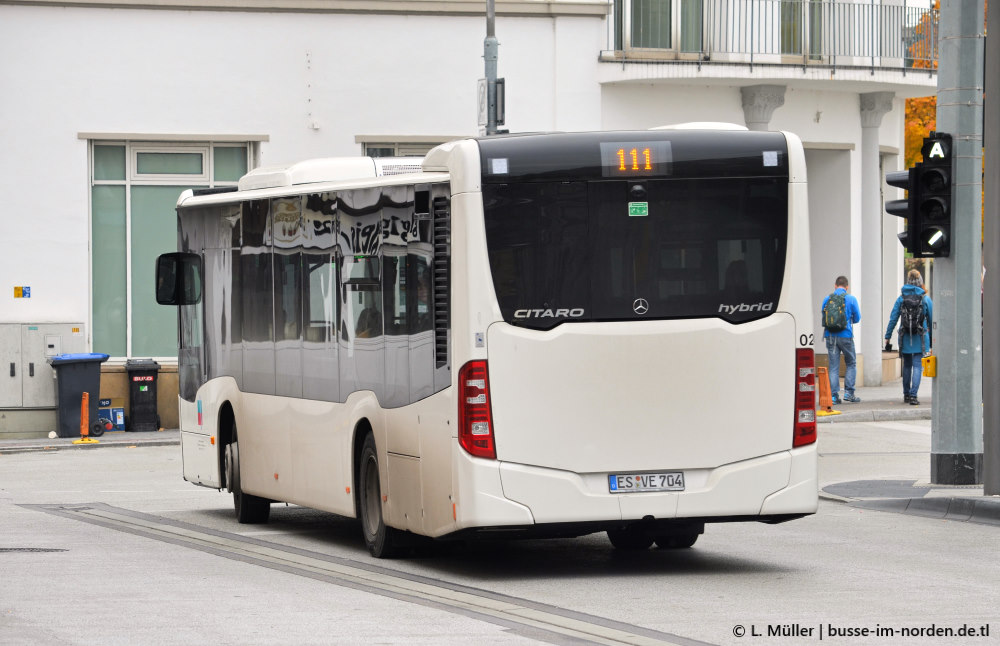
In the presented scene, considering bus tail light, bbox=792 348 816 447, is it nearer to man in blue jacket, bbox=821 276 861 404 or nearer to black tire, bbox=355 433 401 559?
black tire, bbox=355 433 401 559

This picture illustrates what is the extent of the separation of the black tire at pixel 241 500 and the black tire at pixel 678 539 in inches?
155

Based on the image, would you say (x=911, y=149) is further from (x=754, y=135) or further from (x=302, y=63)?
(x=754, y=135)

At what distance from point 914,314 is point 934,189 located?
443 inches

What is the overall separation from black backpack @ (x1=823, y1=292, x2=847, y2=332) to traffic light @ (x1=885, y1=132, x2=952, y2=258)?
1179cm

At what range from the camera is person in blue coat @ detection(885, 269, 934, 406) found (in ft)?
89.5

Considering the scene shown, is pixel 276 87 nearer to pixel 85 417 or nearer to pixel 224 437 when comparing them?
pixel 85 417

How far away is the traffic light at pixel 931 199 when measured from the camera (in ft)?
53.3

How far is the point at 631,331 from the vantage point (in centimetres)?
1110

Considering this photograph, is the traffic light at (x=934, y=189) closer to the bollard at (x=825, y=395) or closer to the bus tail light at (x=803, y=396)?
the bus tail light at (x=803, y=396)

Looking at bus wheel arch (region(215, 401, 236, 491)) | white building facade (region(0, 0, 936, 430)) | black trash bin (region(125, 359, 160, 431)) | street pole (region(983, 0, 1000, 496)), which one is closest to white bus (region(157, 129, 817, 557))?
bus wheel arch (region(215, 401, 236, 491))

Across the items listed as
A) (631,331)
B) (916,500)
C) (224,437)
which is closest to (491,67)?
(224,437)

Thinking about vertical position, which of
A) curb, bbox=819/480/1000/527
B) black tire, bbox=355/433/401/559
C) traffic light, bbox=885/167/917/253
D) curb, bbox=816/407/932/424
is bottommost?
curb, bbox=816/407/932/424

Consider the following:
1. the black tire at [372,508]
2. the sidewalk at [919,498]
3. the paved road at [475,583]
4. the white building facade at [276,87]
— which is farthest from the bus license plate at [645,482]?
the white building facade at [276,87]

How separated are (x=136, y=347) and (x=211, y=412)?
40.9 feet
